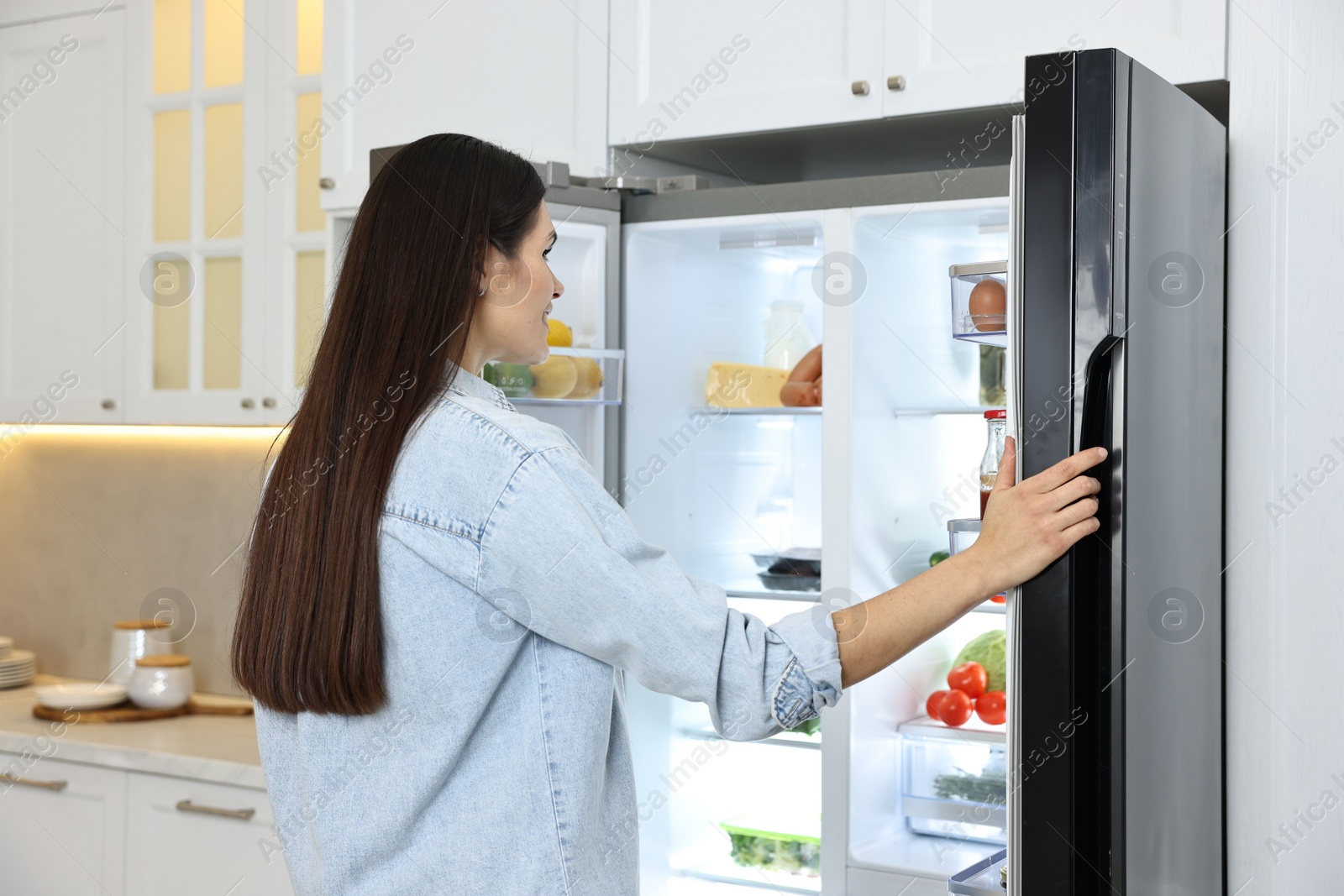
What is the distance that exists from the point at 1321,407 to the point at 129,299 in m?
2.28

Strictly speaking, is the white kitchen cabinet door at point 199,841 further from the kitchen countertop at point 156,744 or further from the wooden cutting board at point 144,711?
the wooden cutting board at point 144,711

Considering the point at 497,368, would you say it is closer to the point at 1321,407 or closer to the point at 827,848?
the point at 827,848

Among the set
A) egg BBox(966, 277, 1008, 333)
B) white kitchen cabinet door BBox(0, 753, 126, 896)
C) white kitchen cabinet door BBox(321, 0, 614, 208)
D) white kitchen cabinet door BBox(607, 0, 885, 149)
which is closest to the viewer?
egg BBox(966, 277, 1008, 333)

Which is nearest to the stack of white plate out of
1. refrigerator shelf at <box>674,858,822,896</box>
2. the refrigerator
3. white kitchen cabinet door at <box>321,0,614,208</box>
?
white kitchen cabinet door at <box>321,0,614,208</box>

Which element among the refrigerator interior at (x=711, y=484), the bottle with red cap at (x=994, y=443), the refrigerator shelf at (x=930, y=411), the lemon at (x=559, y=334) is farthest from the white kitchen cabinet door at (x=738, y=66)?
the bottle with red cap at (x=994, y=443)

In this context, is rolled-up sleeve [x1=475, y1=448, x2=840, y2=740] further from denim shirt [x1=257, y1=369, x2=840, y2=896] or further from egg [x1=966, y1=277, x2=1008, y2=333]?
egg [x1=966, y1=277, x2=1008, y2=333]

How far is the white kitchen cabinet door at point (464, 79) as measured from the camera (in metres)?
1.98

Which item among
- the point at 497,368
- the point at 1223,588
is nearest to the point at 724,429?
the point at 497,368

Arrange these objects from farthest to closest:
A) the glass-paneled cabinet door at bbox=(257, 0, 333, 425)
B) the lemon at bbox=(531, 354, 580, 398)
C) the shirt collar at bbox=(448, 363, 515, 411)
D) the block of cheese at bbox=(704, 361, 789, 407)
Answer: the glass-paneled cabinet door at bbox=(257, 0, 333, 425)
the block of cheese at bbox=(704, 361, 789, 407)
the lemon at bbox=(531, 354, 580, 398)
the shirt collar at bbox=(448, 363, 515, 411)

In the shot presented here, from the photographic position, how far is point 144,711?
8.70ft

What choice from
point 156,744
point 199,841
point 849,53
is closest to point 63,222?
point 156,744

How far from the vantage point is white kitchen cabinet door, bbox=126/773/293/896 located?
2205mm

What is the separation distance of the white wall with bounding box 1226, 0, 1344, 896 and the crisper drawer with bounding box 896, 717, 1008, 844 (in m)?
0.39

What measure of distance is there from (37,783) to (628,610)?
1.92 meters
